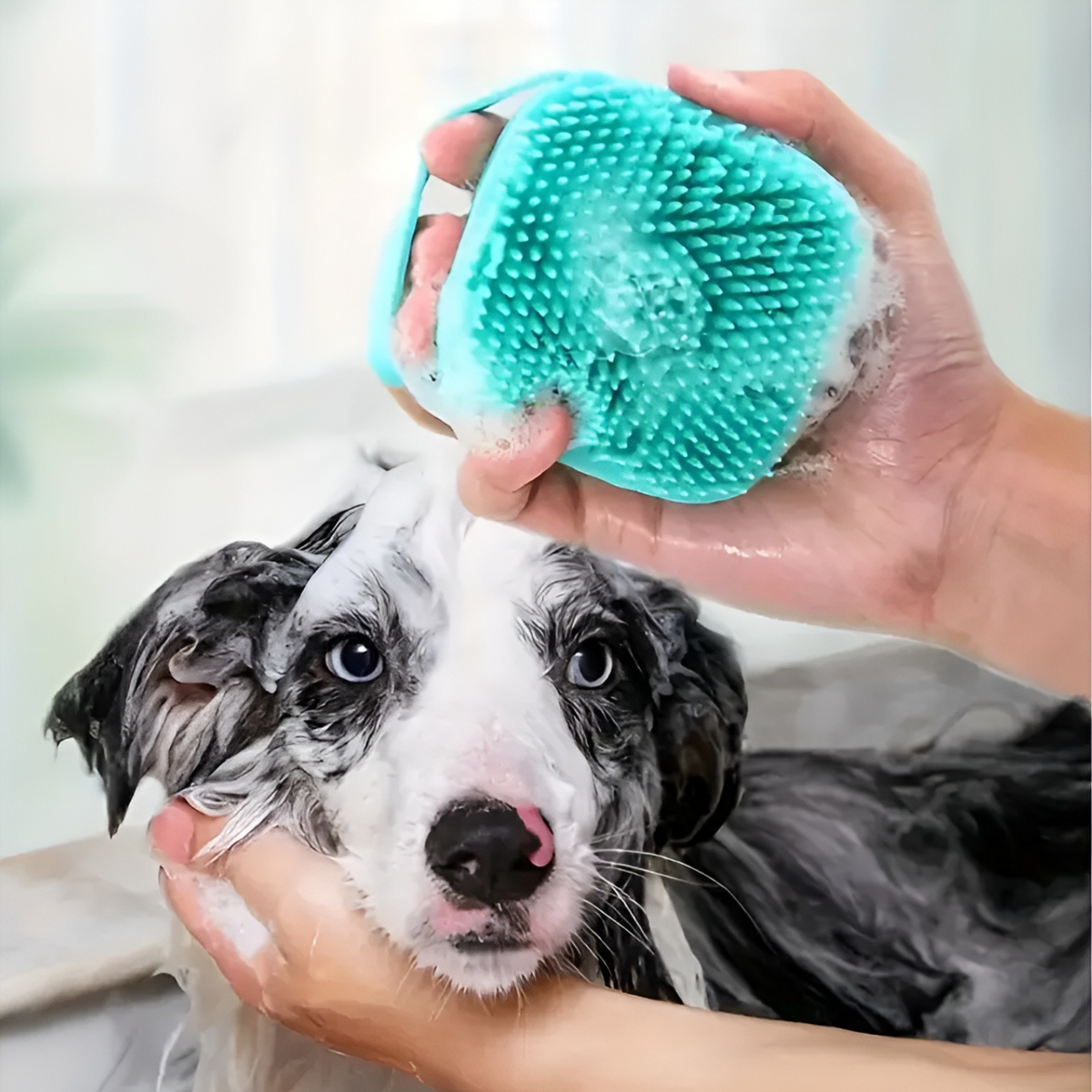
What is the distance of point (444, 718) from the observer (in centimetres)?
50

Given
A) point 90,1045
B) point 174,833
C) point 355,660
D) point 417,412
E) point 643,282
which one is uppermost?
point 643,282

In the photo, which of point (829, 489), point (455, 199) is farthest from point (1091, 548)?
point (455, 199)

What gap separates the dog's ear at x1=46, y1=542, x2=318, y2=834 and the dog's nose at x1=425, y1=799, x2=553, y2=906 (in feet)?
0.40

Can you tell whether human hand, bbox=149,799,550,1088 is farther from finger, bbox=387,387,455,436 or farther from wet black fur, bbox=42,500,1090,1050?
finger, bbox=387,387,455,436

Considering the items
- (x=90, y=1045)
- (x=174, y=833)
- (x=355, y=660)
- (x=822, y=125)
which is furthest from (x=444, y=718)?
(x=822, y=125)

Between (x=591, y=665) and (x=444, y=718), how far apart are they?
88 mm

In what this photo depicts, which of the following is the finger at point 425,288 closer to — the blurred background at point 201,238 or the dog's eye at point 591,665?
the blurred background at point 201,238

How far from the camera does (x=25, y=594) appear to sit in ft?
1.83

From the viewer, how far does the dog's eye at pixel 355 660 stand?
0.51 meters

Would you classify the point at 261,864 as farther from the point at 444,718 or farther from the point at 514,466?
the point at 514,466

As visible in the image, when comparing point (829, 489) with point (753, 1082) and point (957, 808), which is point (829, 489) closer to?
point (957, 808)

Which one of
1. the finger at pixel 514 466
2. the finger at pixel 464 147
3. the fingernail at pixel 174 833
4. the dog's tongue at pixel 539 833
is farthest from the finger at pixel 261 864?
the finger at pixel 464 147

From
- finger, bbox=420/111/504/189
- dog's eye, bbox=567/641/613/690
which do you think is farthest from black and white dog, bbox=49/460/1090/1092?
finger, bbox=420/111/504/189

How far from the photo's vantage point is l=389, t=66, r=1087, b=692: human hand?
1.75 ft
